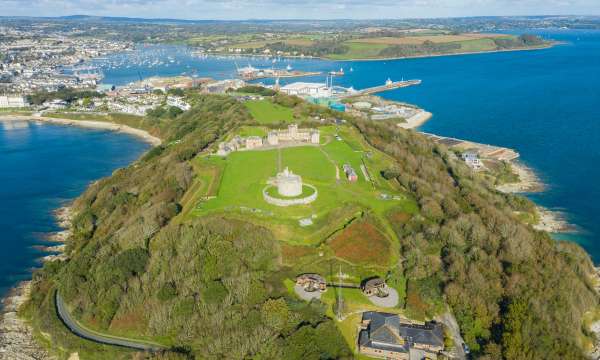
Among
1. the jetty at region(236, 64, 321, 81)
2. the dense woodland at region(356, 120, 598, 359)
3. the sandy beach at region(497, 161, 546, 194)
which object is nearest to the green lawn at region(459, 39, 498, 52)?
the jetty at region(236, 64, 321, 81)

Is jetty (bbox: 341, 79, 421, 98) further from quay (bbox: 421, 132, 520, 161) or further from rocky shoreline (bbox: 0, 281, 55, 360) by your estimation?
rocky shoreline (bbox: 0, 281, 55, 360)

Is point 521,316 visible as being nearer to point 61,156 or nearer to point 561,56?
point 61,156

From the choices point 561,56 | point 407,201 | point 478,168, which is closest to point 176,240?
point 407,201

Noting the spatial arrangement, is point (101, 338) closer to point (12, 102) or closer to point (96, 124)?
point (96, 124)

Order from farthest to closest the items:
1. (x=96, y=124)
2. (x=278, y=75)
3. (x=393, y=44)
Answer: (x=393, y=44) → (x=278, y=75) → (x=96, y=124)

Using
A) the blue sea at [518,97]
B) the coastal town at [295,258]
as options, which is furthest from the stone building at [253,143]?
the blue sea at [518,97]

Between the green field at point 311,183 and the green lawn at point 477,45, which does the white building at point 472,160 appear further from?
the green lawn at point 477,45

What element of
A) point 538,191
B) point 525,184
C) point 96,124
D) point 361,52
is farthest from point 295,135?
point 361,52
